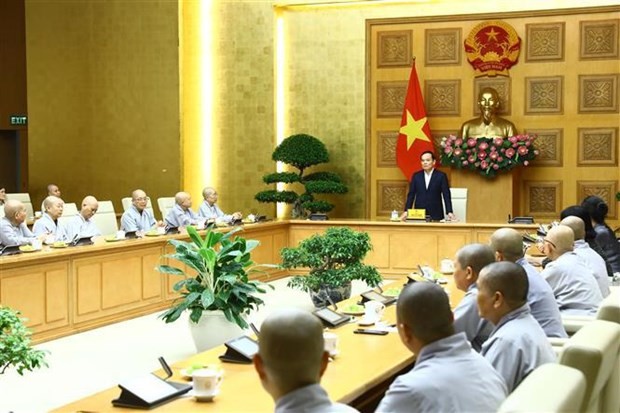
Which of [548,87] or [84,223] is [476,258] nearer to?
[84,223]

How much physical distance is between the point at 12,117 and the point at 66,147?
87 cm

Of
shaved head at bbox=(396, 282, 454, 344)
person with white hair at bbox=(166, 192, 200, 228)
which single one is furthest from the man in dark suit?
shaved head at bbox=(396, 282, 454, 344)

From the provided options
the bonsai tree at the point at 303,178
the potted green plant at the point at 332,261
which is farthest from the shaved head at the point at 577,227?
the bonsai tree at the point at 303,178

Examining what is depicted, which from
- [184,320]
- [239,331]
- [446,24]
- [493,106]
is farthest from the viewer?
[446,24]

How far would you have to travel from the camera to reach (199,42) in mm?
12875

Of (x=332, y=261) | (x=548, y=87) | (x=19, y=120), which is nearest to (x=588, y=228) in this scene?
(x=332, y=261)

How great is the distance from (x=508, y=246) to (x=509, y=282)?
1168 millimetres

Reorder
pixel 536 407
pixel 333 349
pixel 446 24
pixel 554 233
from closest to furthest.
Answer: pixel 536 407 < pixel 333 349 < pixel 554 233 < pixel 446 24

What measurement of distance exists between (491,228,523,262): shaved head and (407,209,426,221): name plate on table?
5722 mm

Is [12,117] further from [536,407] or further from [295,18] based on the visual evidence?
[536,407]

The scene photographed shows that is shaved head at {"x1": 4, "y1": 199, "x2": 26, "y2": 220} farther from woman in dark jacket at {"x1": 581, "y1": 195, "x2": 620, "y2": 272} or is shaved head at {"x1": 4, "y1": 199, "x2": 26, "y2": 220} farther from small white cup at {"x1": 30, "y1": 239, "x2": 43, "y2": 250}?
woman in dark jacket at {"x1": 581, "y1": 195, "x2": 620, "y2": 272}

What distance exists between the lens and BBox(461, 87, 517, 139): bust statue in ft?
37.0

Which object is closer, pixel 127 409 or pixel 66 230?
pixel 127 409

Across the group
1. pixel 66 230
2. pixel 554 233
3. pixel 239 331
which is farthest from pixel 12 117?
pixel 554 233
